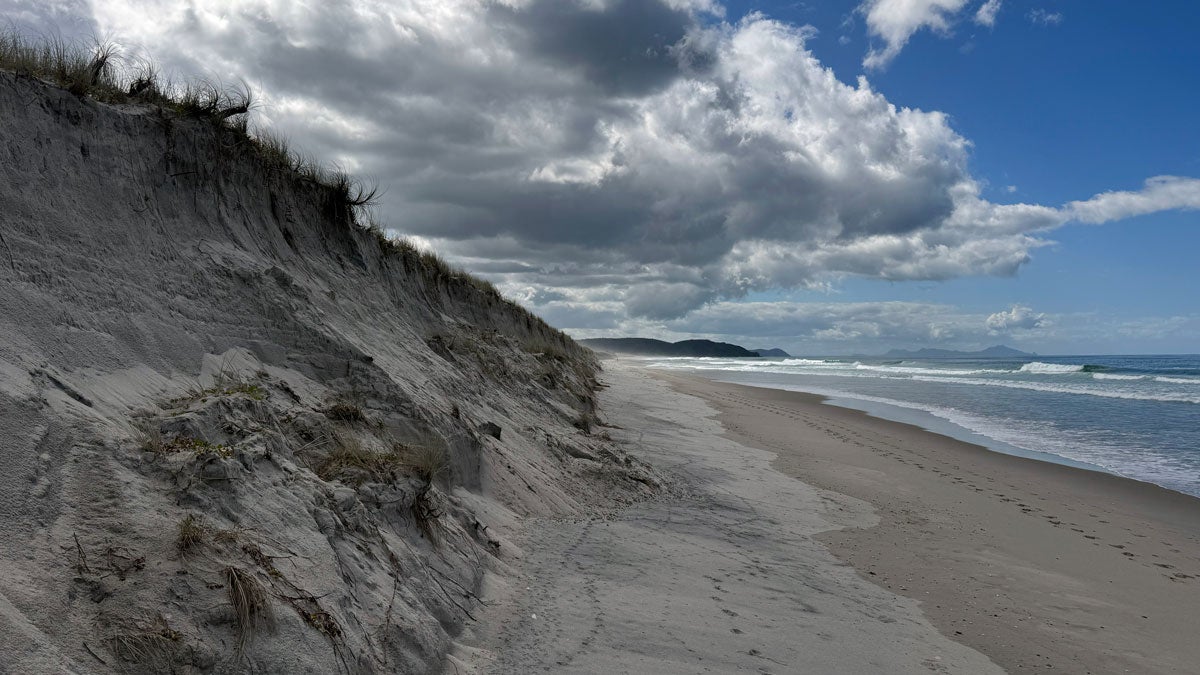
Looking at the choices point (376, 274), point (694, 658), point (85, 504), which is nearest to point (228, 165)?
point (376, 274)

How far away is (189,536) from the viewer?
334 cm

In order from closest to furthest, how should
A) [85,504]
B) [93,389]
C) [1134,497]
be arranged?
[85,504]
[93,389]
[1134,497]

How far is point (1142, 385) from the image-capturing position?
35750 millimetres

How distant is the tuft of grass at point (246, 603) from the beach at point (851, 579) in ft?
4.29

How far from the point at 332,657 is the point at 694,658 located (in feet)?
7.49

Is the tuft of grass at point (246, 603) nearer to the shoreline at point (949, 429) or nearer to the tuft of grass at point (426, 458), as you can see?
the tuft of grass at point (426, 458)

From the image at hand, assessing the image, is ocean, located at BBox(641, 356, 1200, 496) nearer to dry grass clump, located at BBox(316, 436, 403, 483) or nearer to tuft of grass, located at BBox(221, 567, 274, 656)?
dry grass clump, located at BBox(316, 436, 403, 483)

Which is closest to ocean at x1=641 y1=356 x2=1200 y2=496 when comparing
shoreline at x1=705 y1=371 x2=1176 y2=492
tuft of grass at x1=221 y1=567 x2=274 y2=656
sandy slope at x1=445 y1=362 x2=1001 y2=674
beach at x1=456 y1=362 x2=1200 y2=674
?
shoreline at x1=705 y1=371 x2=1176 y2=492

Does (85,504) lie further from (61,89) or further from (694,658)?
(61,89)

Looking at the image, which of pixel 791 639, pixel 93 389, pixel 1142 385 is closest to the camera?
pixel 93 389

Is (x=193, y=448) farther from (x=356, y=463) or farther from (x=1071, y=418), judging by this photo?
(x=1071, y=418)

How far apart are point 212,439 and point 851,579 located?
5.56m

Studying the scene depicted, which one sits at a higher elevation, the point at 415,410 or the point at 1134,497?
the point at 415,410

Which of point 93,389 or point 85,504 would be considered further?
point 93,389
